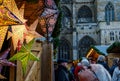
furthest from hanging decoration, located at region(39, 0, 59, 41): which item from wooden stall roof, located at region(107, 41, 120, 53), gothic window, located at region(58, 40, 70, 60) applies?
gothic window, located at region(58, 40, 70, 60)

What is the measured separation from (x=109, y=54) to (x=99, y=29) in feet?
90.8

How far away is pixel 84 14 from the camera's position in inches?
1855

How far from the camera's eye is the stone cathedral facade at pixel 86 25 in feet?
136

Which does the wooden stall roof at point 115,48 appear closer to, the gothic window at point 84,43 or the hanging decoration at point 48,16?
the hanging decoration at point 48,16

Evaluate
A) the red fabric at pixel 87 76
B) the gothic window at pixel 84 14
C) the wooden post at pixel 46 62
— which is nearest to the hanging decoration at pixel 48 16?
the wooden post at pixel 46 62

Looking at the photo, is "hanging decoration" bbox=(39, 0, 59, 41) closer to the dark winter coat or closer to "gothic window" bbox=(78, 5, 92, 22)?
the dark winter coat

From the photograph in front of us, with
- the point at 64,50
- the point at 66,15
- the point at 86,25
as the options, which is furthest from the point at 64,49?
the point at 66,15

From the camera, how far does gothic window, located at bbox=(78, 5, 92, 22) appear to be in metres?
46.7

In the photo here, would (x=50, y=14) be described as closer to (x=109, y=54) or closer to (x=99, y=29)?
(x=109, y=54)

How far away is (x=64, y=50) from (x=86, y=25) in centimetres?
417

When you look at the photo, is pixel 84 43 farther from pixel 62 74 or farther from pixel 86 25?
pixel 62 74

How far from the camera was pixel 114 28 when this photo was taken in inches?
1622

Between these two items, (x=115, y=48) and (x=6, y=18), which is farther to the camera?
(x=115, y=48)

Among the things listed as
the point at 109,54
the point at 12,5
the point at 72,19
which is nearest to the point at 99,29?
the point at 72,19
